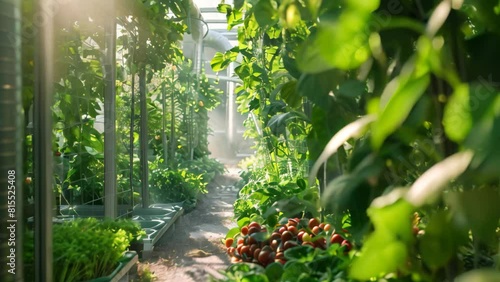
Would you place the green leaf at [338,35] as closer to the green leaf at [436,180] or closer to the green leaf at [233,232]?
the green leaf at [436,180]

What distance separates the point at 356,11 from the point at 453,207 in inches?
5.1

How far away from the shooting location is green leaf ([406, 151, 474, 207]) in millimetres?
265

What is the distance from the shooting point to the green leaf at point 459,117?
0.97 ft

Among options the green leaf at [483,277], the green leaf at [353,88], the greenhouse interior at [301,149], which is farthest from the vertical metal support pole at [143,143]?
the green leaf at [483,277]

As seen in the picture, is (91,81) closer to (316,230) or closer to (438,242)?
(316,230)

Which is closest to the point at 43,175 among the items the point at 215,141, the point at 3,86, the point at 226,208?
the point at 3,86

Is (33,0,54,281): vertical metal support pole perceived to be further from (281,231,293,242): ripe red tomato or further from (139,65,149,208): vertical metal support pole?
(139,65,149,208): vertical metal support pole

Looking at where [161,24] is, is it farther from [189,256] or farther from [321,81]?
[321,81]

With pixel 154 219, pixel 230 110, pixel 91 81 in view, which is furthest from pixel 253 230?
pixel 230 110

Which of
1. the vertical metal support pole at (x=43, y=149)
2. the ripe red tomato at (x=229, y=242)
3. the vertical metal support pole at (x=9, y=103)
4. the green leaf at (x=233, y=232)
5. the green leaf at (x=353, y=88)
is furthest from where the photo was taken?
the green leaf at (x=233, y=232)

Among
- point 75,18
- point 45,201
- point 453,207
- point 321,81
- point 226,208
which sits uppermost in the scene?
point 75,18

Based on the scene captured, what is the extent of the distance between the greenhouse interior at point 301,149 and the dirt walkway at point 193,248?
23 millimetres

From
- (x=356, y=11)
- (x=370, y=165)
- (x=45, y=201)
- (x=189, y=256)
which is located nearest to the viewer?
(x=356, y=11)

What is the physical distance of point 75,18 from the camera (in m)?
3.00
